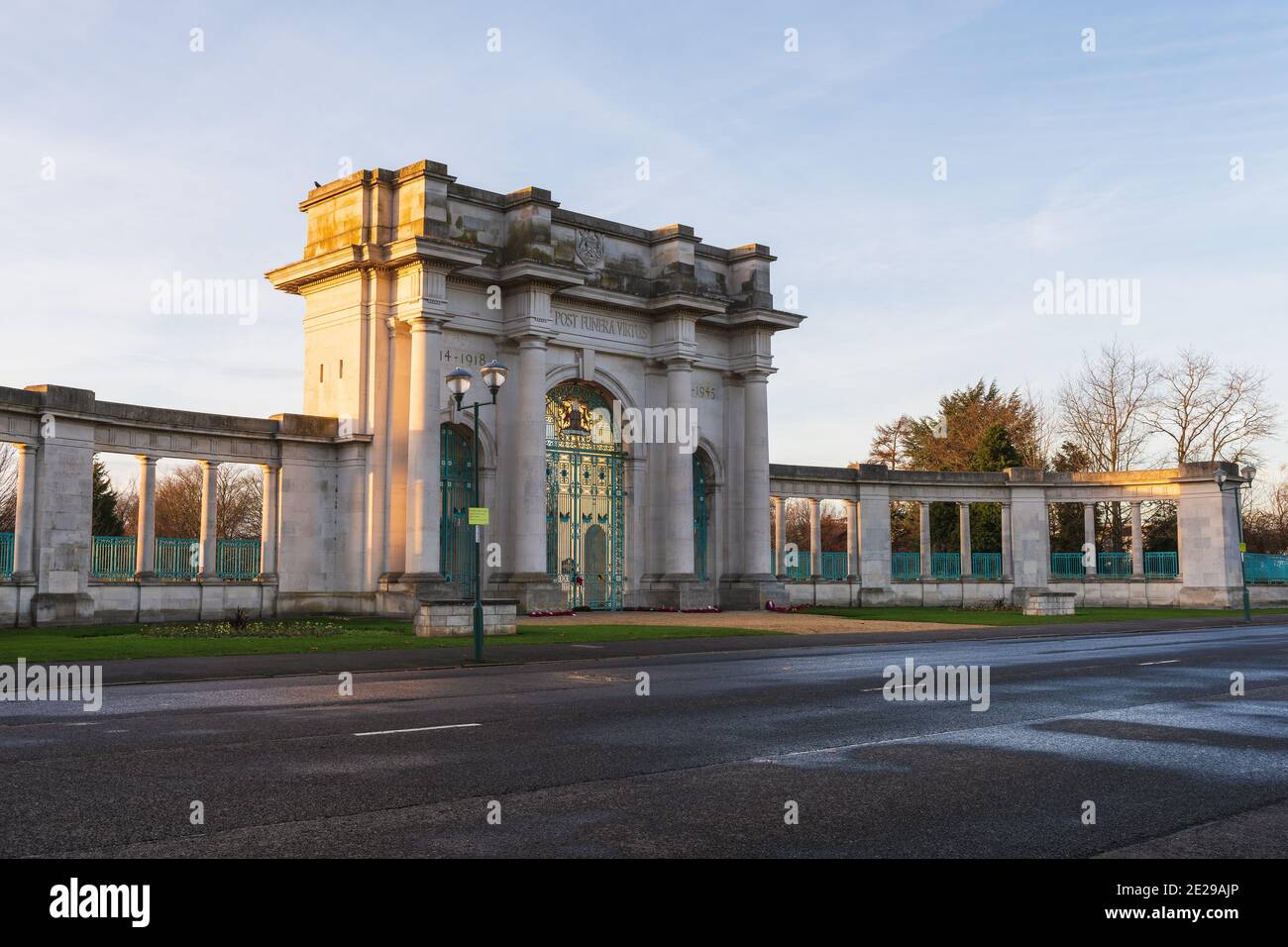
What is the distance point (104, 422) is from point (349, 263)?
8.69m

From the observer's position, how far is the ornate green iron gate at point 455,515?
38344mm

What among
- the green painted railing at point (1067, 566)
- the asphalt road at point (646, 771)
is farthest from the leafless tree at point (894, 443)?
the asphalt road at point (646, 771)

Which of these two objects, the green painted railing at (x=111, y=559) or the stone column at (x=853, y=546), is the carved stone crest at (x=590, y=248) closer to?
the stone column at (x=853, y=546)

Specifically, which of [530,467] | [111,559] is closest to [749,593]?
[530,467]

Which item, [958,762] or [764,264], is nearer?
[958,762]

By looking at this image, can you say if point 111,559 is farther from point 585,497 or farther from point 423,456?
point 585,497

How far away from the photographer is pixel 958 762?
989 centimetres

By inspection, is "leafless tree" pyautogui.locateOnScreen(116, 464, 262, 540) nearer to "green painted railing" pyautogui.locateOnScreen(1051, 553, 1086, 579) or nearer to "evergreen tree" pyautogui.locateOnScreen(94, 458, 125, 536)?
"evergreen tree" pyautogui.locateOnScreen(94, 458, 125, 536)

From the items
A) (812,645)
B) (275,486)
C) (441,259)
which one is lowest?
(812,645)

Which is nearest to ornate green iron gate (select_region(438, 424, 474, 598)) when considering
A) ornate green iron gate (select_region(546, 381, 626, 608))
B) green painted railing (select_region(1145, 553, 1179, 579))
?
ornate green iron gate (select_region(546, 381, 626, 608))

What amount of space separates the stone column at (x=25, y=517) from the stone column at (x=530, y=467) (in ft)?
45.9
